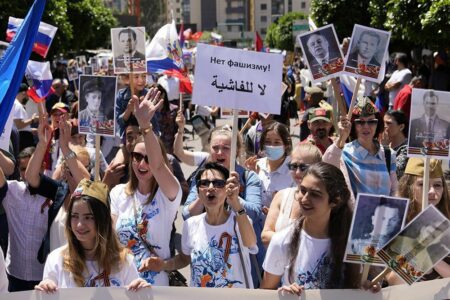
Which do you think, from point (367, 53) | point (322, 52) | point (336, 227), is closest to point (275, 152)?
point (322, 52)

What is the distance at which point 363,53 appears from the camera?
574 cm

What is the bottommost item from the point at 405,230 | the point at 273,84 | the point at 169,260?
the point at 169,260

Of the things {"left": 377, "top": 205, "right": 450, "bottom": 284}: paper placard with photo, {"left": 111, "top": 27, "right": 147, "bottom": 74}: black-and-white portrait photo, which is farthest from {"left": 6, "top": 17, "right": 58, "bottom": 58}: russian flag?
{"left": 377, "top": 205, "right": 450, "bottom": 284}: paper placard with photo

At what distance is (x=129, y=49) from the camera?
7086mm

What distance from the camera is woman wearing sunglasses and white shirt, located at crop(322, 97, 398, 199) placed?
17.8 ft

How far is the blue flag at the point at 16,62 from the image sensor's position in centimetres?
423

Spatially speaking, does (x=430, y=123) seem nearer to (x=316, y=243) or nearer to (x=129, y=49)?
(x=316, y=243)

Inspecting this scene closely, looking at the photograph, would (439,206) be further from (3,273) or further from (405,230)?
(3,273)

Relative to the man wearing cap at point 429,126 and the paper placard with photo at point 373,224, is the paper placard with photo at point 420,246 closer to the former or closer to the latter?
the paper placard with photo at point 373,224

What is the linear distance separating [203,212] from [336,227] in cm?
118

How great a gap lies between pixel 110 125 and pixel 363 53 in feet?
6.39

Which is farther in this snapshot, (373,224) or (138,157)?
(138,157)

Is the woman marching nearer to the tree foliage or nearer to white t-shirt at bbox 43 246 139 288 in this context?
white t-shirt at bbox 43 246 139 288

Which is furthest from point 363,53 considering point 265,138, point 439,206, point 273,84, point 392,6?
point 392,6
